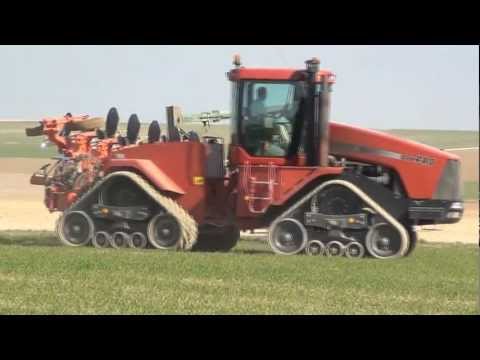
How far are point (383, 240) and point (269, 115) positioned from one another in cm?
259

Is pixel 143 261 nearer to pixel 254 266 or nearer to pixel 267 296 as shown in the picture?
pixel 254 266

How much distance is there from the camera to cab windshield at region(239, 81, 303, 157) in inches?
561

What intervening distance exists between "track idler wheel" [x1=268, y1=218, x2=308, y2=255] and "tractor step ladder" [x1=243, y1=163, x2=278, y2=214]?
13.7 inches

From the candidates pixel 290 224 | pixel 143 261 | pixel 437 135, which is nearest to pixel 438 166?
pixel 437 135

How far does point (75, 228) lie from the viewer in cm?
1530

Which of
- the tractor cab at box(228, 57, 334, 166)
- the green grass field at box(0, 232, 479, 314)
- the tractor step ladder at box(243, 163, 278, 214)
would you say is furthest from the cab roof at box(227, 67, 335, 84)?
the green grass field at box(0, 232, 479, 314)

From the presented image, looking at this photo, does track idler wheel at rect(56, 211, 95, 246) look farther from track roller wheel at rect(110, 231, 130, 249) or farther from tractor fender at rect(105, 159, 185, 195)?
tractor fender at rect(105, 159, 185, 195)

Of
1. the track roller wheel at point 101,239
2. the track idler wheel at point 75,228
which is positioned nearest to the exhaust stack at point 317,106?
the track roller wheel at point 101,239

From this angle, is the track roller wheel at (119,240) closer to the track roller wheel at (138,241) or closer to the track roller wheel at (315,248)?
the track roller wheel at (138,241)

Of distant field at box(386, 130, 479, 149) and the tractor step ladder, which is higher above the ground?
distant field at box(386, 130, 479, 149)

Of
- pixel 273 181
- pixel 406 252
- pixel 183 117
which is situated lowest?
pixel 406 252

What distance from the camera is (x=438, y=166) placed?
1438 centimetres

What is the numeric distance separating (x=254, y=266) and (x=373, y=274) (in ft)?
5.14

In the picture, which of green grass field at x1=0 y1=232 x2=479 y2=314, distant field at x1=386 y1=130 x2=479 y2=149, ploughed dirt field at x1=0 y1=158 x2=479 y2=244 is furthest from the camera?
ploughed dirt field at x1=0 y1=158 x2=479 y2=244
